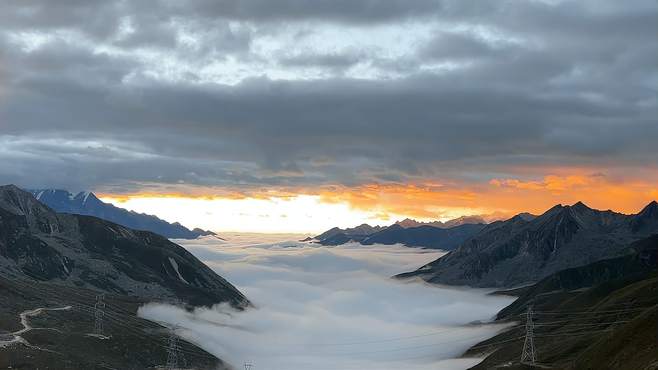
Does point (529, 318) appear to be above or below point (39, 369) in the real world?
above

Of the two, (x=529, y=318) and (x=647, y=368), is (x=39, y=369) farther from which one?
(x=647, y=368)

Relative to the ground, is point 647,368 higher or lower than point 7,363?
higher

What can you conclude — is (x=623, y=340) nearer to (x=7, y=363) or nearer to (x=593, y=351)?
(x=593, y=351)

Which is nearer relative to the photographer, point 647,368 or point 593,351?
point 647,368

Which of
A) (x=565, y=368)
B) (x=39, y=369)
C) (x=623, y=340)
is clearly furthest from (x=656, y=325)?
(x=39, y=369)

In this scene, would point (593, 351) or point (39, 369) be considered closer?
point (593, 351)

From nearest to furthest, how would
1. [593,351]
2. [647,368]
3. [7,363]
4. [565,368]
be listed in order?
[647,368] < [593,351] < [565,368] < [7,363]

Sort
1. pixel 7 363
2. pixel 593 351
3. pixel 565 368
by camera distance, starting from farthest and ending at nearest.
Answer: pixel 7 363 → pixel 565 368 → pixel 593 351

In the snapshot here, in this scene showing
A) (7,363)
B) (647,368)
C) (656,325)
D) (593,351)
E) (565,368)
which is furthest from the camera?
(7,363)

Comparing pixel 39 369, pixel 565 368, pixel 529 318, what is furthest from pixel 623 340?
pixel 39 369
